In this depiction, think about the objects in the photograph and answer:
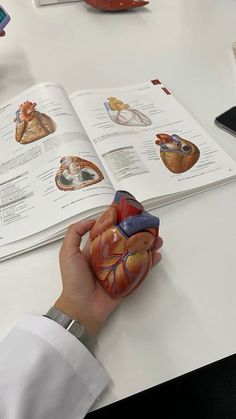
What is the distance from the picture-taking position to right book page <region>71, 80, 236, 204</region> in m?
0.53

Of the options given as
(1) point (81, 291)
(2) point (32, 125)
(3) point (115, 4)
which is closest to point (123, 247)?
(1) point (81, 291)

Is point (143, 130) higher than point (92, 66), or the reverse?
point (92, 66)

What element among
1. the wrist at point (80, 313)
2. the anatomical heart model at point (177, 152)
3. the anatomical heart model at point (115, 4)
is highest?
the anatomical heart model at point (115, 4)

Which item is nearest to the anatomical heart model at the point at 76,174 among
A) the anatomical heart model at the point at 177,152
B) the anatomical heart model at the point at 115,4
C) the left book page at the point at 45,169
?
the left book page at the point at 45,169

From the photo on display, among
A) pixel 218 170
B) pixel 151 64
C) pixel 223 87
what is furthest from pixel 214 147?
pixel 151 64

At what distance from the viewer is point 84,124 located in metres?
0.61

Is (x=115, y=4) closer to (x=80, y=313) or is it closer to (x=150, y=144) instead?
(x=150, y=144)

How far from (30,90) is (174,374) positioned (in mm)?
490

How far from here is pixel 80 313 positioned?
0.40 m

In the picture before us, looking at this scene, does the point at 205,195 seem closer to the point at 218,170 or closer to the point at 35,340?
the point at 218,170

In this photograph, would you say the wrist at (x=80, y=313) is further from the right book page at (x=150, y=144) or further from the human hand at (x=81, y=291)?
the right book page at (x=150, y=144)

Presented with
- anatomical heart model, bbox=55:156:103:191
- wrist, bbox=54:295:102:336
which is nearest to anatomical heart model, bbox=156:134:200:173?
anatomical heart model, bbox=55:156:103:191

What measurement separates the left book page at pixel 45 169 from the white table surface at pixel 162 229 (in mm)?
47

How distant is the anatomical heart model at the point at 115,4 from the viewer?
37.6 inches
